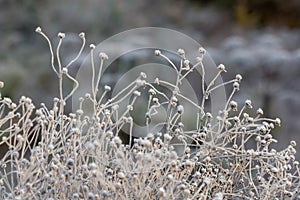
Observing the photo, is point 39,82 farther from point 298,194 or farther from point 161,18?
point 298,194

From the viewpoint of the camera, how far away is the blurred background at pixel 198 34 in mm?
3877

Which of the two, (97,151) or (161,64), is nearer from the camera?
(97,151)

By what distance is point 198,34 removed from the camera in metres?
5.19

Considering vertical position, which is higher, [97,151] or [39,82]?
[39,82]

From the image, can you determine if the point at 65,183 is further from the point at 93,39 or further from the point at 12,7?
the point at 12,7

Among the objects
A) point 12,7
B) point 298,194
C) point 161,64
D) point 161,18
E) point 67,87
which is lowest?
point 298,194

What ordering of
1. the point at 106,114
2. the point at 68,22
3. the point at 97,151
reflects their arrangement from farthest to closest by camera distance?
the point at 68,22 → the point at 106,114 → the point at 97,151

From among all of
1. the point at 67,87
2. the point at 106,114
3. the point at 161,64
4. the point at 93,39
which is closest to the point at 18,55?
the point at 93,39

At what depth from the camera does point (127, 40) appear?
15.0 ft

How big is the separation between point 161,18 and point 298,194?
15.0 ft

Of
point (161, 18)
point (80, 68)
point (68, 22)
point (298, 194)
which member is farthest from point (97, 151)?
point (161, 18)

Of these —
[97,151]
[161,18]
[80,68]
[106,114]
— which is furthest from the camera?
[161,18]

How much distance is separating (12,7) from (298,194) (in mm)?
4493

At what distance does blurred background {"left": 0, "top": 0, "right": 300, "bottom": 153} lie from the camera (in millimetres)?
3877
